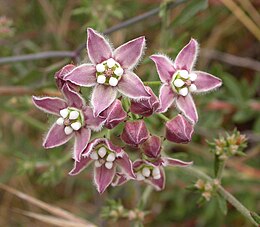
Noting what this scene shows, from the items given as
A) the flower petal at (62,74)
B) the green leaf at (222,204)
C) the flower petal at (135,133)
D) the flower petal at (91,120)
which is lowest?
the green leaf at (222,204)

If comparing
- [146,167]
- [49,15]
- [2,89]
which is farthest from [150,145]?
[49,15]

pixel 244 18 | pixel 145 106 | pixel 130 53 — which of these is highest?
pixel 130 53

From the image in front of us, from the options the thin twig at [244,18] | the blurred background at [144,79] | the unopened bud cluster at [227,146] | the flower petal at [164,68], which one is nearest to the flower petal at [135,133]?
the flower petal at [164,68]

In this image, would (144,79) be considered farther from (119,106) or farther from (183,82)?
(119,106)

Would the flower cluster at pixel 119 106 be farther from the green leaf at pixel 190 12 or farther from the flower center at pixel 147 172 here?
the green leaf at pixel 190 12

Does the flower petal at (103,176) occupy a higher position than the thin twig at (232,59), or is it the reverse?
the flower petal at (103,176)

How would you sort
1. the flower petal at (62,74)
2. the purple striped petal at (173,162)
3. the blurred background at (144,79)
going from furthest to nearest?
the blurred background at (144,79)
the purple striped petal at (173,162)
the flower petal at (62,74)

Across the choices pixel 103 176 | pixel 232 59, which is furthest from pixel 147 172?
pixel 232 59
